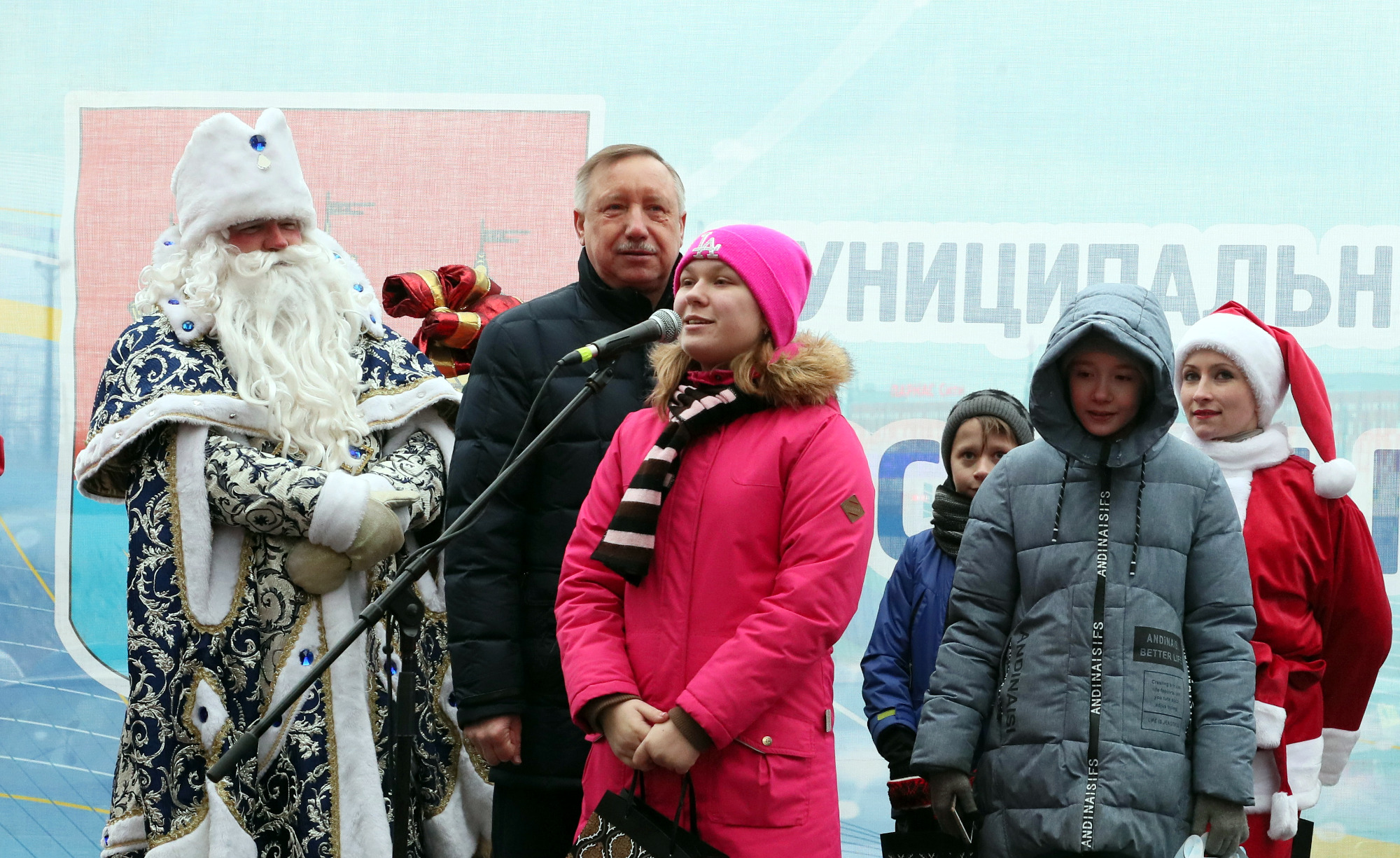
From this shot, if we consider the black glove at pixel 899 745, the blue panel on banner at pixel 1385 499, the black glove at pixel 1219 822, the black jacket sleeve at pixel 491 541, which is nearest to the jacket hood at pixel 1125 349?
the black glove at pixel 1219 822

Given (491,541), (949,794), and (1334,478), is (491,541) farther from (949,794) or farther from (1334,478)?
(1334,478)

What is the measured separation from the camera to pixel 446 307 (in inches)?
130

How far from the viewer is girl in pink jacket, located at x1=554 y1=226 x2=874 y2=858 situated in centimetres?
179

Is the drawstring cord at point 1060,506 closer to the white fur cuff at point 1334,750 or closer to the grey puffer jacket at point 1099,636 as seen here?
the grey puffer jacket at point 1099,636

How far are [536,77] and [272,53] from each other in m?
0.81

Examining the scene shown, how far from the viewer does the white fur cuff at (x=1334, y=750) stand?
2576 mm

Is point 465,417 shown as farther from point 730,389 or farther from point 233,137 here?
point 233,137

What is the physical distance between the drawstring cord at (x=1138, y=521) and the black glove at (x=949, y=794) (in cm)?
42

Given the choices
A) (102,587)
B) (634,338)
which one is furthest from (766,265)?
(102,587)

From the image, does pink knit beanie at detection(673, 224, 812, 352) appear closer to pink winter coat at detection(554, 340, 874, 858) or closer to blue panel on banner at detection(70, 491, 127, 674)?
pink winter coat at detection(554, 340, 874, 858)

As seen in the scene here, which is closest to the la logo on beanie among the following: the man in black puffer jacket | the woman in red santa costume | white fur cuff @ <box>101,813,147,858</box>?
the man in black puffer jacket

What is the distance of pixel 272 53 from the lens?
371cm

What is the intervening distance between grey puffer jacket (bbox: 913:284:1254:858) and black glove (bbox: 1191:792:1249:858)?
0.08 ft

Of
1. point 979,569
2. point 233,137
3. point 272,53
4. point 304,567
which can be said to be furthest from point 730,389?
point 272,53
